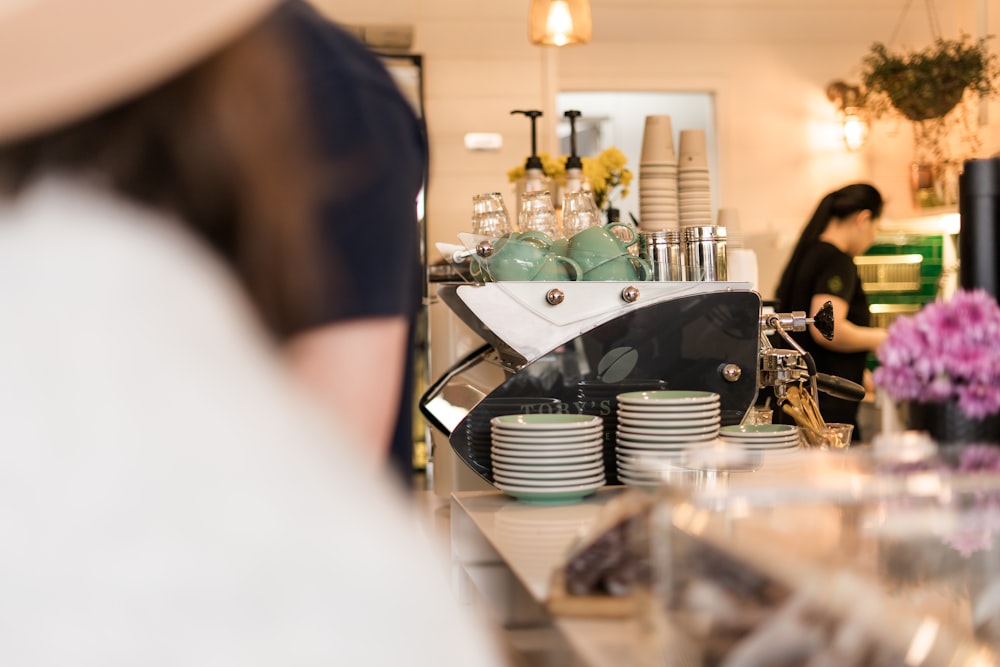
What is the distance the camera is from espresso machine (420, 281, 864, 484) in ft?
5.48

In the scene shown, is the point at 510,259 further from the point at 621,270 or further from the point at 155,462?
the point at 155,462

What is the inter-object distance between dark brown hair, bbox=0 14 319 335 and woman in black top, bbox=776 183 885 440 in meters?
3.08

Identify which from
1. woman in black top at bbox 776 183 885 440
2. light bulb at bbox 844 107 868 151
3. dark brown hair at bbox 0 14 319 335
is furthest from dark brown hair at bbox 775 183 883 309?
dark brown hair at bbox 0 14 319 335

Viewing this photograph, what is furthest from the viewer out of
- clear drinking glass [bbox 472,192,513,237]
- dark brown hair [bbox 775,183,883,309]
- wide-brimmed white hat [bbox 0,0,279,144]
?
dark brown hair [bbox 775,183,883,309]

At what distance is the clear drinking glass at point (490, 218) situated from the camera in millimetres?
1958

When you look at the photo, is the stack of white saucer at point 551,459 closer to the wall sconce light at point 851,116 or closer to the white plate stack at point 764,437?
the white plate stack at point 764,437

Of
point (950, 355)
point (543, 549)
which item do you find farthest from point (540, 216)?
point (950, 355)

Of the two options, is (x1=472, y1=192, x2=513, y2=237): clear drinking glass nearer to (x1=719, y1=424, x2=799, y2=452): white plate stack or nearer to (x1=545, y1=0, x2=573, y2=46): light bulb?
(x1=719, y1=424, x2=799, y2=452): white plate stack

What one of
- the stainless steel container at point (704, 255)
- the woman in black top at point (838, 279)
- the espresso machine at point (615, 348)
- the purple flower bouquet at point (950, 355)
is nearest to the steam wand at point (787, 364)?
the espresso machine at point (615, 348)

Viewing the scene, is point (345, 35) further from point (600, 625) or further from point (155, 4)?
point (600, 625)

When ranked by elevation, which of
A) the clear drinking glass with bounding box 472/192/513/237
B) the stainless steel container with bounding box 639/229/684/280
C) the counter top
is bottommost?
the counter top

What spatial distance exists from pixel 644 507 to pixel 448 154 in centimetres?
432

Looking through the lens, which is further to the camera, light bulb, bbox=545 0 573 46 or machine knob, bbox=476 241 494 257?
light bulb, bbox=545 0 573 46

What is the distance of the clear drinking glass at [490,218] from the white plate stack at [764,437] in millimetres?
597
